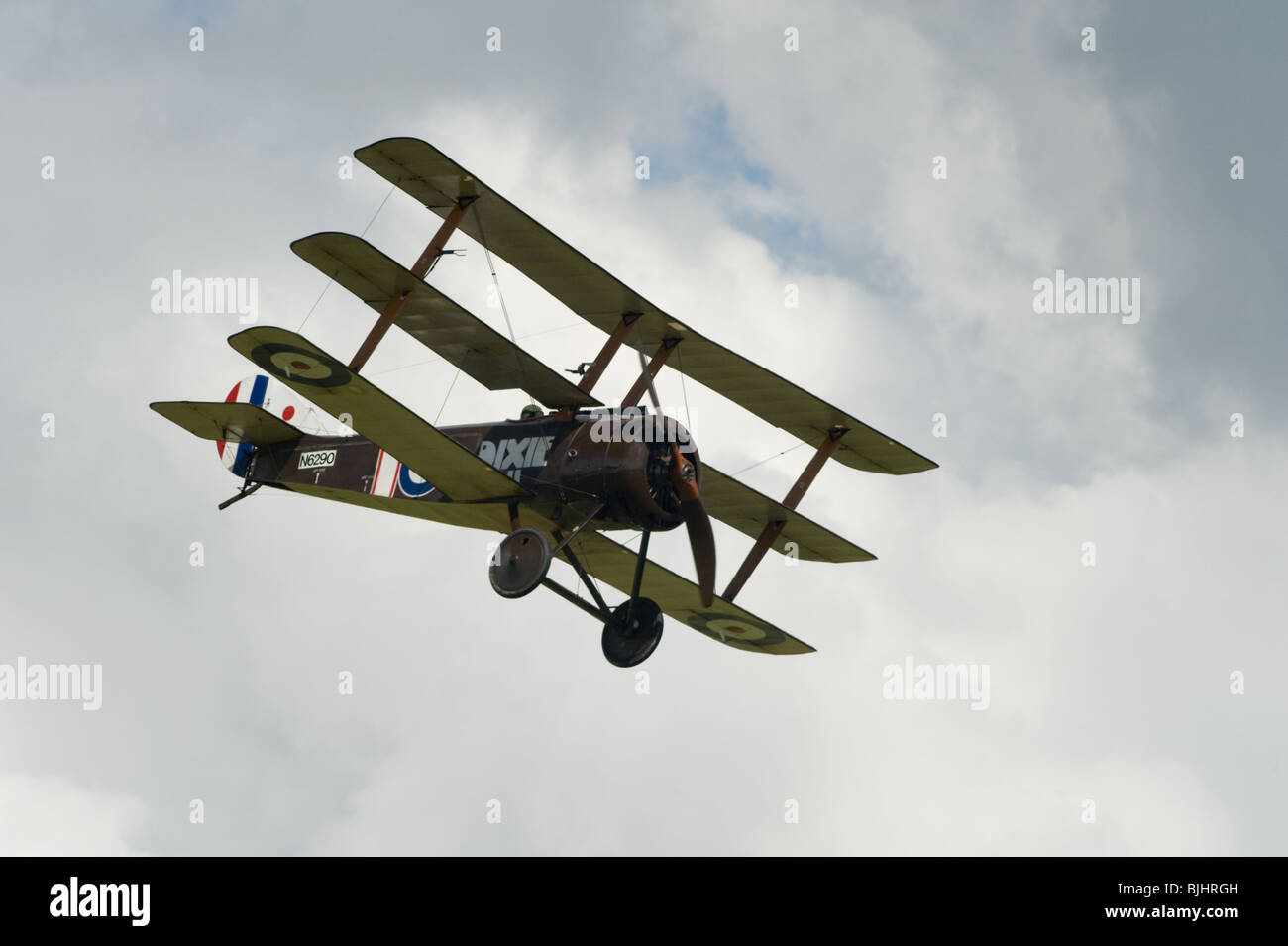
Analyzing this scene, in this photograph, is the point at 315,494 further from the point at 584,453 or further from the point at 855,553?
the point at 855,553

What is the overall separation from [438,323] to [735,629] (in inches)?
225

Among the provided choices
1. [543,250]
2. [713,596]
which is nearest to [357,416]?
[543,250]

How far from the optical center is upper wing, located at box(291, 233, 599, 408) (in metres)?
19.5

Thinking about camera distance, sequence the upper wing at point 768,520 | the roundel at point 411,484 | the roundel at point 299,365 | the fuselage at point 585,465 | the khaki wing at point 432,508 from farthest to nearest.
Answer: the upper wing at point 768,520, the roundel at point 411,484, the khaki wing at point 432,508, the fuselage at point 585,465, the roundel at point 299,365

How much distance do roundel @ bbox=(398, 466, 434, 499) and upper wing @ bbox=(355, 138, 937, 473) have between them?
8.39 ft

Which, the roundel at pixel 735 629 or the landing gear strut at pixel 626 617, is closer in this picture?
the landing gear strut at pixel 626 617

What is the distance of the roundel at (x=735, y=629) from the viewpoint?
2289 centimetres

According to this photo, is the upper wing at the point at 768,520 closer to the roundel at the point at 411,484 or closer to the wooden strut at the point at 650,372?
the wooden strut at the point at 650,372

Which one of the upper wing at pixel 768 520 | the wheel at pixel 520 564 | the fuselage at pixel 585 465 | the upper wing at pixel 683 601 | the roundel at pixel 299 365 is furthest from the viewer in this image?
the upper wing at pixel 768 520

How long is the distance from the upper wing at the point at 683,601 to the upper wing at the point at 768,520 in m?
1.00

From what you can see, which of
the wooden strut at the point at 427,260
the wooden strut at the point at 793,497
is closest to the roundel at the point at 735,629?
the wooden strut at the point at 793,497

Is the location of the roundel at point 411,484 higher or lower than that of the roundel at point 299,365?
lower

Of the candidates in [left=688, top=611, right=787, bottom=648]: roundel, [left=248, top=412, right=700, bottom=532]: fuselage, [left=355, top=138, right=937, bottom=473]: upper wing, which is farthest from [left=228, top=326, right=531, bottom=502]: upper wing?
[left=688, top=611, right=787, bottom=648]: roundel

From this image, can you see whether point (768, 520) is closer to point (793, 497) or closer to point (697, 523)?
point (793, 497)
